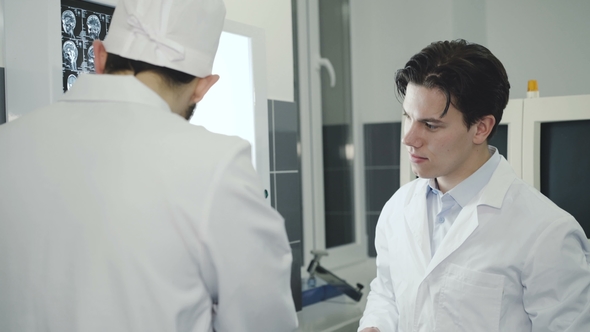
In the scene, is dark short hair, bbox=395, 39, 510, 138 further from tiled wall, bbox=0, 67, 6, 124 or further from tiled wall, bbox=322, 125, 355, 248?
tiled wall, bbox=322, 125, 355, 248

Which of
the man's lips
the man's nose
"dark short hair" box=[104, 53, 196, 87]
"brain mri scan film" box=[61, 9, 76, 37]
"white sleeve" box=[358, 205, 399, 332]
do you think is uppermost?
"brain mri scan film" box=[61, 9, 76, 37]

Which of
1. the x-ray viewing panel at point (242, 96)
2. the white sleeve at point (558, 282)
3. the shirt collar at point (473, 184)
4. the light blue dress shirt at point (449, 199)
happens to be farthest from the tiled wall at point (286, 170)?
the white sleeve at point (558, 282)

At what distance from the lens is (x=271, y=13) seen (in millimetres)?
1992

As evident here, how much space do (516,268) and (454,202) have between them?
0.77 feet

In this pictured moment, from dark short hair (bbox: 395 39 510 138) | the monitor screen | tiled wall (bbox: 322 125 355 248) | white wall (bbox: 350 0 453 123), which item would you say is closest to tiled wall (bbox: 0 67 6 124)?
dark short hair (bbox: 395 39 510 138)

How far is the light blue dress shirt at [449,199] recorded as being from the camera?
4.32 feet

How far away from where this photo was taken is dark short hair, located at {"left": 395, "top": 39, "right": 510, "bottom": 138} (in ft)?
4.16

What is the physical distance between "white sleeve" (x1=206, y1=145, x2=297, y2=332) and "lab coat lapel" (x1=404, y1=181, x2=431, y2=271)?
59 cm

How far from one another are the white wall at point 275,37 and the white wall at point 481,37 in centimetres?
101

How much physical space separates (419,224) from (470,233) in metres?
0.17

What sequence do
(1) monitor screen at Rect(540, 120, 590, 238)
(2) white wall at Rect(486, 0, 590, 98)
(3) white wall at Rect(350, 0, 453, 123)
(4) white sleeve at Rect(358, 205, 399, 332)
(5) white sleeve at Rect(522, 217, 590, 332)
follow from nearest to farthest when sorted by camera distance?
(5) white sleeve at Rect(522, 217, 590, 332) < (4) white sleeve at Rect(358, 205, 399, 332) < (1) monitor screen at Rect(540, 120, 590, 238) < (2) white wall at Rect(486, 0, 590, 98) < (3) white wall at Rect(350, 0, 453, 123)

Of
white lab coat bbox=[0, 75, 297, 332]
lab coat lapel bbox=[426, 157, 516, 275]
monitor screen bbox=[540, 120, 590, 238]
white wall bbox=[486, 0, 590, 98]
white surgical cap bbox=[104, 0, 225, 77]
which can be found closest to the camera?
white lab coat bbox=[0, 75, 297, 332]

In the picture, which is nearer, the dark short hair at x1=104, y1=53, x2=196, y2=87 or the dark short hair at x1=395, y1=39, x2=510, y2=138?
the dark short hair at x1=104, y1=53, x2=196, y2=87

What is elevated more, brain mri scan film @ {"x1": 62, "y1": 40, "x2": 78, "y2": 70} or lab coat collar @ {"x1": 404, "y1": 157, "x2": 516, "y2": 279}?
brain mri scan film @ {"x1": 62, "y1": 40, "x2": 78, "y2": 70}
